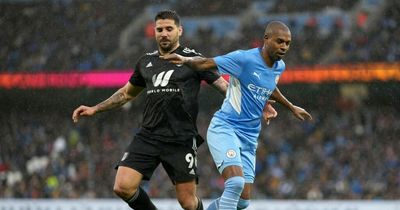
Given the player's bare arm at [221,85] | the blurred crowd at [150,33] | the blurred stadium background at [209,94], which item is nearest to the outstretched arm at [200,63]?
the player's bare arm at [221,85]

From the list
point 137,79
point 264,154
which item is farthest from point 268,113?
point 264,154

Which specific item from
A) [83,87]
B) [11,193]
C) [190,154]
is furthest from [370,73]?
[190,154]

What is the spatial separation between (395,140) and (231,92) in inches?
487

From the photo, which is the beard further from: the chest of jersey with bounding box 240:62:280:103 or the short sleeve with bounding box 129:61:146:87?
the chest of jersey with bounding box 240:62:280:103

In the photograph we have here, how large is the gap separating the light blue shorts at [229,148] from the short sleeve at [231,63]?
0.46 meters

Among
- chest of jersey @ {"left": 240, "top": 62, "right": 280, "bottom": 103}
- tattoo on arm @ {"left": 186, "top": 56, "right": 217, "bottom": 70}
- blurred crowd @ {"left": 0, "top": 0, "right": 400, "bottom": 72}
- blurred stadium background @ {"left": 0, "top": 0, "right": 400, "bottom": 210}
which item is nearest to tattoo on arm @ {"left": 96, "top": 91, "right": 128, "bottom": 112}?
tattoo on arm @ {"left": 186, "top": 56, "right": 217, "bottom": 70}

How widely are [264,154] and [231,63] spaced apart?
12.7 metres

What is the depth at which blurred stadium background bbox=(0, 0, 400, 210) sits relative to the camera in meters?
17.8

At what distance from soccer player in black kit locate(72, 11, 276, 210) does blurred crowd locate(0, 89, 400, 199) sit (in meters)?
10.0

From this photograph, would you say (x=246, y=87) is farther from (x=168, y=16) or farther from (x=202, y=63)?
(x=168, y=16)

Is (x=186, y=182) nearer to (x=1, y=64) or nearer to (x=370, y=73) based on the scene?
(x=370, y=73)

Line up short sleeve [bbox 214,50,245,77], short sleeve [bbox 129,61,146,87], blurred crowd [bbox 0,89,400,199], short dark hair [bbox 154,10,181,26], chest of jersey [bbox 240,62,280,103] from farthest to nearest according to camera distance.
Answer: blurred crowd [bbox 0,89,400,199]
short sleeve [bbox 129,61,146,87]
short dark hair [bbox 154,10,181,26]
chest of jersey [bbox 240,62,280,103]
short sleeve [bbox 214,50,245,77]

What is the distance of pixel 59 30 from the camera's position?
18.6m

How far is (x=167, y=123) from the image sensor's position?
6809 mm
